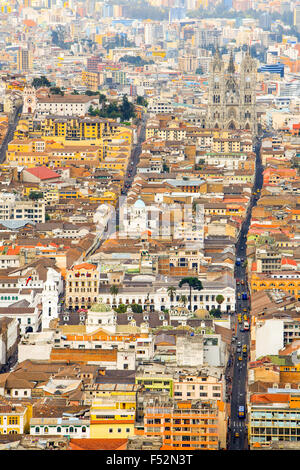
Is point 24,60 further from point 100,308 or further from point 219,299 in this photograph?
point 100,308

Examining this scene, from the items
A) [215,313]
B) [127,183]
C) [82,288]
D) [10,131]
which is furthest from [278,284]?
[10,131]

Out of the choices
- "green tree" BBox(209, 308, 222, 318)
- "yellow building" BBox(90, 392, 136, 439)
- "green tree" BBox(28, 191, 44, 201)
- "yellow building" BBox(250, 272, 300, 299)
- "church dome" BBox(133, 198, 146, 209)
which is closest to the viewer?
"yellow building" BBox(90, 392, 136, 439)

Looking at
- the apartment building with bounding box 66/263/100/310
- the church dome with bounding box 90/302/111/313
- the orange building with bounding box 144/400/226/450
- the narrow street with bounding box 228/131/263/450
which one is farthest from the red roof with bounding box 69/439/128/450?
the apartment building with bounding box 66/263/100/310

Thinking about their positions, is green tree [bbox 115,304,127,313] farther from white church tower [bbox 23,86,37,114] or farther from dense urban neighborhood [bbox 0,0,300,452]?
white church tower [bbox 23,86,37,114]

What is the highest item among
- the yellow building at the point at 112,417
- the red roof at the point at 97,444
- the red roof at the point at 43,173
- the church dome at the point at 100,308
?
the red roof at the point at 97,444

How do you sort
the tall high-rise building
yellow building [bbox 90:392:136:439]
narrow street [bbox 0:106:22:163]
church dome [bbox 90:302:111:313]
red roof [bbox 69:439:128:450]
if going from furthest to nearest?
the tall high-rise building → narrow street [bbox 0:106:22:163] → church dome [bbox 90:302:111:313] → yellow building [bbox 90:392:136:439] → red roof [bbox 69:439:128:450]

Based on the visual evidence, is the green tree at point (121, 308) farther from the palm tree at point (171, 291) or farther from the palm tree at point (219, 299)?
the palm tree at point (219, 299)

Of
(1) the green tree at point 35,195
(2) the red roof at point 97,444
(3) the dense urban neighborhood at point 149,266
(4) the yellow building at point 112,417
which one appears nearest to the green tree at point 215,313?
(3) the dense urban neighborhood at point 149,266
